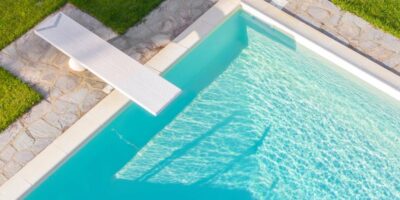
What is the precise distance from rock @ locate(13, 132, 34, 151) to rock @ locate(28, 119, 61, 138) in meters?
0.09

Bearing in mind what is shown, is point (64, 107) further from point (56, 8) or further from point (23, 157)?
point (56, 8)

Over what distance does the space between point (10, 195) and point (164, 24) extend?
3754 millimetres

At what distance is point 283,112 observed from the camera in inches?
361

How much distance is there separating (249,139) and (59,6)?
4.03 meters

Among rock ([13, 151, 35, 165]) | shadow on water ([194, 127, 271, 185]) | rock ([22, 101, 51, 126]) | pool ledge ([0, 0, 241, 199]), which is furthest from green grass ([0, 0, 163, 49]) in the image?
shadow on water ([194, 127, 271, 185])

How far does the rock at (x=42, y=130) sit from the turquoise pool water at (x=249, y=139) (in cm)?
48

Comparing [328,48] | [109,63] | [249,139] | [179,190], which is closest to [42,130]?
[109,63]

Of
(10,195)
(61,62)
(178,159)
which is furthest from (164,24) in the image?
(10,195)

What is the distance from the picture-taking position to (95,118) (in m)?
8.64

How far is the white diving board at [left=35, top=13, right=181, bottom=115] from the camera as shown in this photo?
318 inches

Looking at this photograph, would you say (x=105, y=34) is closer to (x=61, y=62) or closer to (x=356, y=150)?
(x=61, y=62)

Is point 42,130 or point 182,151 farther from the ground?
point 182,151

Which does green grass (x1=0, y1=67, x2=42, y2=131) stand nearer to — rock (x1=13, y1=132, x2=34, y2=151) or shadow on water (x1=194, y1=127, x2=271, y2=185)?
rock (x1=13, y1=132, x2=34, y2=151)

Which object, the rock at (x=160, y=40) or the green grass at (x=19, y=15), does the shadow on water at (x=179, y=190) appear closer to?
the rock at (x=160, y=40)
